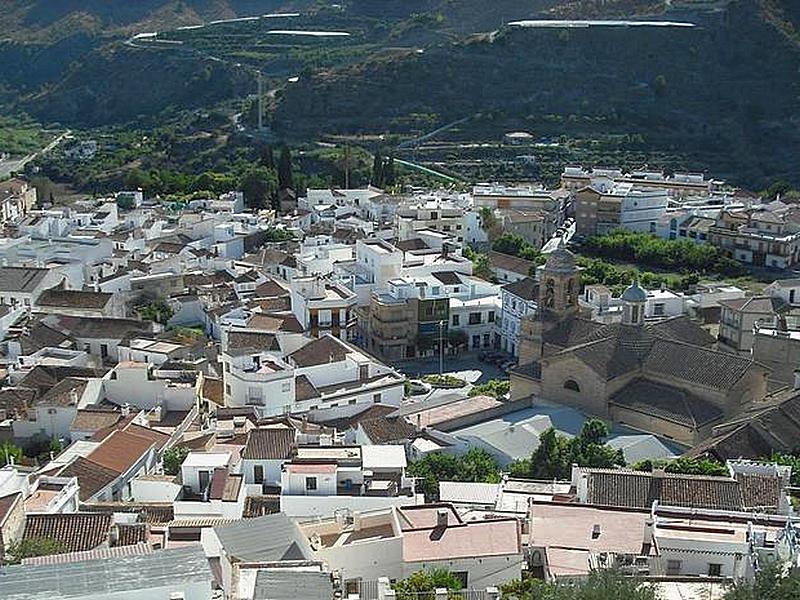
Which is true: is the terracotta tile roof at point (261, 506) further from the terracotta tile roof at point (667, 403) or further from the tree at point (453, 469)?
the terracotta tile roof at point (667, 403)

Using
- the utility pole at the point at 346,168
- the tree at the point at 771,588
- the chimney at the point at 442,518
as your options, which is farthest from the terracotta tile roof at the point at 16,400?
the utility pole at the point at 346,168

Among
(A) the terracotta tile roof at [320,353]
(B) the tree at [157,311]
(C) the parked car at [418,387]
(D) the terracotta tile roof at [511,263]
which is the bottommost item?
(C) the parked car at [418,387]

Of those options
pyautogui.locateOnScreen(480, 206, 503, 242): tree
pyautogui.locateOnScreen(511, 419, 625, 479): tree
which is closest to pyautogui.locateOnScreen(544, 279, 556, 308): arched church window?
pyautogui.locateOnScreen(511, 419, 625, 479): tree

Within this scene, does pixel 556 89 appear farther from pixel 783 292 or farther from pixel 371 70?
pixel 783 292

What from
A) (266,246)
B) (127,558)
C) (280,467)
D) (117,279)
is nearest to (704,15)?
(266,246)

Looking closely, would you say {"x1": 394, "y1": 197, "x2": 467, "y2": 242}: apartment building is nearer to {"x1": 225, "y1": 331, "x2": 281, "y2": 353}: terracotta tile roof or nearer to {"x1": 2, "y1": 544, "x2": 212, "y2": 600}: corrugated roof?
{"x1": 225, "y1": 331, "x2": 281, "y2": 353}: terracotta tile roof

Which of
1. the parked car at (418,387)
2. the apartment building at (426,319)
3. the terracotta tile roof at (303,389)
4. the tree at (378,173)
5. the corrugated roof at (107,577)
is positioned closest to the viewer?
the corrugated roof at (107,577)

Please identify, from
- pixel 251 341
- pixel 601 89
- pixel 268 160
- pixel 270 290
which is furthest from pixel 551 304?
pixel 601 89
